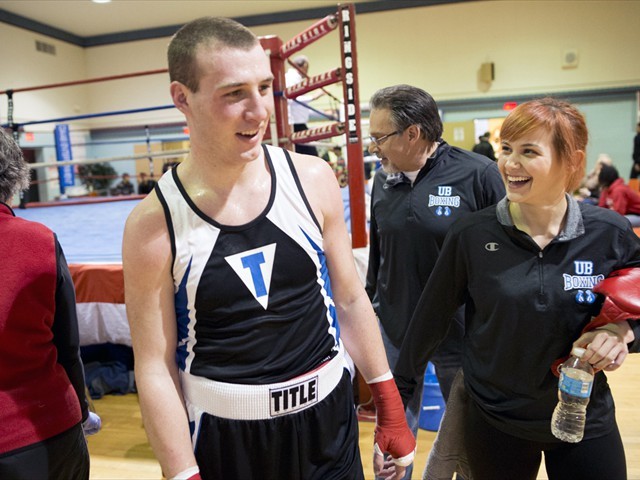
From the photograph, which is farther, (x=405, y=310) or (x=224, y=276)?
(x=405, y=310)

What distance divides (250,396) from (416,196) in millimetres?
1071

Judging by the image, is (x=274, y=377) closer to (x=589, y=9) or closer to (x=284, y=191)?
(x=284, y=191)

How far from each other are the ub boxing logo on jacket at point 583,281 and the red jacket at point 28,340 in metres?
1.24

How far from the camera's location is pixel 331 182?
3.75 feet

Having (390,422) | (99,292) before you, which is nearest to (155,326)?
(390,422)

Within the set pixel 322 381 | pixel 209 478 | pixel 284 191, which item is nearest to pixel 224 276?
pixel 284 191

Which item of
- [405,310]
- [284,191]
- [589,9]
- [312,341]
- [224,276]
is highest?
[589,9]

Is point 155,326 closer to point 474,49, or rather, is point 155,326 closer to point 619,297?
point 619,297

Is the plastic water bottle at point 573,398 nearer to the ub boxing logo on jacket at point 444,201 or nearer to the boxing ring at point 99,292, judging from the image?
the ub boxing logo on jacket at point 444,201

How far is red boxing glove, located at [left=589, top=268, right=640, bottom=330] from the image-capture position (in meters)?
1.10

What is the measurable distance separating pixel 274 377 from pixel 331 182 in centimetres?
43

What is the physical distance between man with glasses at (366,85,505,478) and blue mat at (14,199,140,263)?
70.5 inches

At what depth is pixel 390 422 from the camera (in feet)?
4.00

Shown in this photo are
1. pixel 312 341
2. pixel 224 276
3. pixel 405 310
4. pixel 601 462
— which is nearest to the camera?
pixel 224 276
